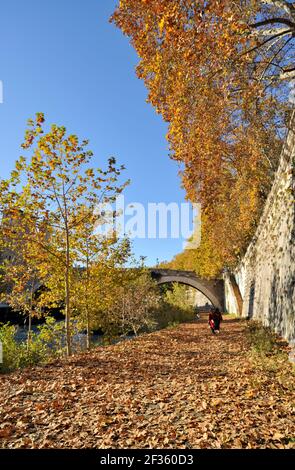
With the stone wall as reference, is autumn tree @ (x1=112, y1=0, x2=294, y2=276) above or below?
above

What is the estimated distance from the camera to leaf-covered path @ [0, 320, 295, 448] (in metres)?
4.11

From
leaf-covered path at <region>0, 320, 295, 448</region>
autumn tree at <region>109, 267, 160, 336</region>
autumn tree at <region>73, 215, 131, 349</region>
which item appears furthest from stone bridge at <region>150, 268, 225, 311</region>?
leaf-covered path at <region>0, 320, 295, 448</region>

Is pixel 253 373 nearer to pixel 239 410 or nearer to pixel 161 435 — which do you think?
pixel 239 410

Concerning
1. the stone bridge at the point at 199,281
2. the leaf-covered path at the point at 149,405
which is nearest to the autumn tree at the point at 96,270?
the leaf-covered path at the point at 149,405

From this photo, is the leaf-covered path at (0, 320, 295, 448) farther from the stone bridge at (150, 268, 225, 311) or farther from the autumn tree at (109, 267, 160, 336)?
the stone bridge at (150, 268, 225, 311)

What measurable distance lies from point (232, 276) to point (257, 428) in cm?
3477

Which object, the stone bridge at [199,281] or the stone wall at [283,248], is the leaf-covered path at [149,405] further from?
the stone bridge at [199,281]

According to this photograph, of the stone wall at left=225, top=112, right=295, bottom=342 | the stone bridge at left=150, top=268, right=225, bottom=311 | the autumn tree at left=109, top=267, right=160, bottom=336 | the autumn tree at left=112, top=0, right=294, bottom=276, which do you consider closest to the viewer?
the autumn tree at left=112, top=0, right=294, bottom=276

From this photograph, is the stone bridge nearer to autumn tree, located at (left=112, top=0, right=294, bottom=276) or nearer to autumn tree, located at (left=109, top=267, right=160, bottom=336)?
autumn tree, located at (left=109, top=267, right=160, bottom=336)

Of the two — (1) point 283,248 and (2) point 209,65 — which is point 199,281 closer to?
(1) point 283,248

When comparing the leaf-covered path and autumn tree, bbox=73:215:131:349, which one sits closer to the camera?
the leaf-covered path

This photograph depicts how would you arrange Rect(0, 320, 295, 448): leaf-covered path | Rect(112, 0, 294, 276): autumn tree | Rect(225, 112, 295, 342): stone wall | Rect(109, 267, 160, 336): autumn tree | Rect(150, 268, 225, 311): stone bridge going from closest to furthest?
Rect(0, 320, 295, 448): leaf-covered path, Rect(112, 0, 294, 276): autumn tree, Rect(225, 112, 295, 342): stone wall, Rect(109, 267, 160, 336): autumn tree, Rect(150, 268, 225, 311): stone bridge

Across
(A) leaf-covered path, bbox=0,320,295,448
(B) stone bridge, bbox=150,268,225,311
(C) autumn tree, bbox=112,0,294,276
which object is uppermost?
(C) autumn tree, bbox=112,0,294,276
